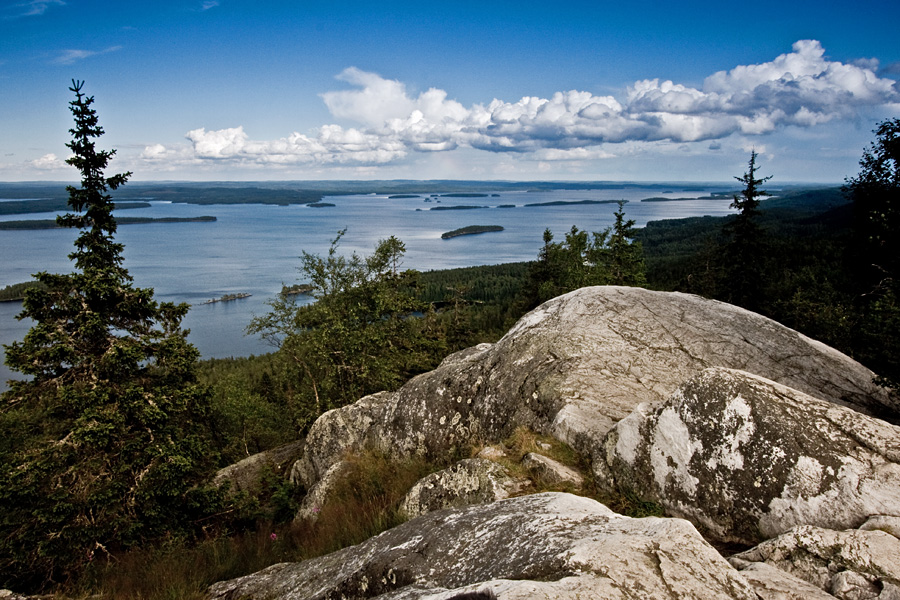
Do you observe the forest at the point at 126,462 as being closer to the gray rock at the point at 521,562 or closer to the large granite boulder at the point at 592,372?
the large granite boulder at the point at 592,372

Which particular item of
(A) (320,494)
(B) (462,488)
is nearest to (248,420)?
(A) (320,494)

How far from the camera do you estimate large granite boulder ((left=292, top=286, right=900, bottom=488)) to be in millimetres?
9023

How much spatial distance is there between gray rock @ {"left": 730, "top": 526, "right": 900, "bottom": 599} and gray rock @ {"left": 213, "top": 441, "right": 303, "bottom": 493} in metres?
13.6

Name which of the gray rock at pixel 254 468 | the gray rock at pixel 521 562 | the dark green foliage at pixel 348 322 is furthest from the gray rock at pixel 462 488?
the dark green foliage at pixel 348 322

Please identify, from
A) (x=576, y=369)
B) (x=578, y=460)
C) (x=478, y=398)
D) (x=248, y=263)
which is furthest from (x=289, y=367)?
(x=248, y=263)

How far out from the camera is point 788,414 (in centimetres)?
597

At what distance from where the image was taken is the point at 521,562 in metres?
4.11

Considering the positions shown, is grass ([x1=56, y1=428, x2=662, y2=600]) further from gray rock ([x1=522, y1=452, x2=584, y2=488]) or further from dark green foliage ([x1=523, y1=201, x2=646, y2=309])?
dark green foliage ([x1=523, y1=201, x2=646, y2=309])

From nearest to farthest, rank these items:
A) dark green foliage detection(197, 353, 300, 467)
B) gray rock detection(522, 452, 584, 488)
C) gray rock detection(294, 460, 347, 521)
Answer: gray rock detection(522, 452, 584, 488)
gray rock detection(294, 460, 347, 521)
dark green foliage detection(197, 353, 300, 467)

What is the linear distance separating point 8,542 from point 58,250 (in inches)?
7820

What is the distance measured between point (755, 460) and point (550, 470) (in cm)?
265

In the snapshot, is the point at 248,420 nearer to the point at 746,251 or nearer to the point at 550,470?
the point at 550,470

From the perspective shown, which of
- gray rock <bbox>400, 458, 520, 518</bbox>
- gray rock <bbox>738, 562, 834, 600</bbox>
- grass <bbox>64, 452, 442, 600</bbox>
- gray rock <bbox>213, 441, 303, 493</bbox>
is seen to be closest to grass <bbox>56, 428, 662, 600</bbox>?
grass <bbox>64, 452, 442, 600</bbox>

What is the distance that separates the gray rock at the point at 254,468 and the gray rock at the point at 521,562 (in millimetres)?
9724
